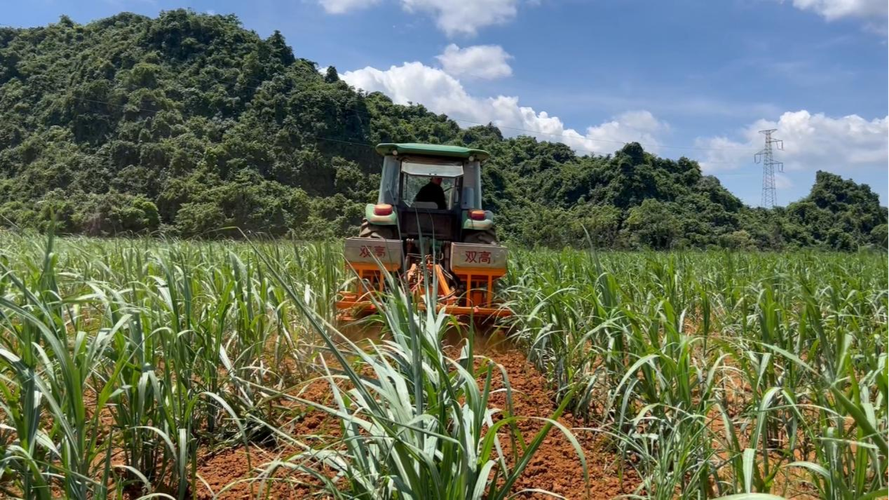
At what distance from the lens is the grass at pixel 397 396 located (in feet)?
4.58

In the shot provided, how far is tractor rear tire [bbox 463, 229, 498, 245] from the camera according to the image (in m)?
5.33

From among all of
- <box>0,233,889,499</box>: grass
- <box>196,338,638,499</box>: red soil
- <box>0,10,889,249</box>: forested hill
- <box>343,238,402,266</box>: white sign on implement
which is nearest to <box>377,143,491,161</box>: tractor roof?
<box>343,238,402,266</box>: white sign on implement

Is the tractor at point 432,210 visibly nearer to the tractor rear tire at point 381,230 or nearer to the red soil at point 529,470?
the tractor rear tire at point 381,230

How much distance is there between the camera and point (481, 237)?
5348 mm

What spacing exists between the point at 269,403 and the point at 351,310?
167 centimetres

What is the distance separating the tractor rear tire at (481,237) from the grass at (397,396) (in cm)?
151

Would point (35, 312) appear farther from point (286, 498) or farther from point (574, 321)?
point (574, 321)

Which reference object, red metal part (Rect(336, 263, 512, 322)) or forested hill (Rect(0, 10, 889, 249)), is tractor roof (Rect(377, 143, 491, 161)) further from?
forested hill (Rect(0, 10, 889, 249))

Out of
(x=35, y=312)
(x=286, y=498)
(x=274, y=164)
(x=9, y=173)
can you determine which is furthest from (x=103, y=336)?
A: (x=9, y=173)

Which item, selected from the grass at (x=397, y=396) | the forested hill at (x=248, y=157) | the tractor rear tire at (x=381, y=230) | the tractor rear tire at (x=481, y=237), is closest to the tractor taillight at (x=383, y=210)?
the tractor rear tire at (x=381, y=230)

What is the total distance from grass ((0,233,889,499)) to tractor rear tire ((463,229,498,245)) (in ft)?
4.95

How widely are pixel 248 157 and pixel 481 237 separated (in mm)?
24350

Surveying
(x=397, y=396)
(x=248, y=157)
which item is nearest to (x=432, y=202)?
(x=397, y=396)

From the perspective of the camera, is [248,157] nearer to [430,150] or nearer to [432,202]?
[432,202]
